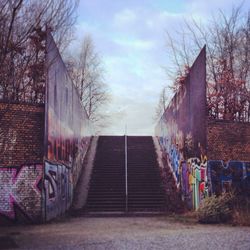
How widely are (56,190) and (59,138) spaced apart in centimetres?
221

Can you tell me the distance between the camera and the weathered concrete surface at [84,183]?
22234 millimetres

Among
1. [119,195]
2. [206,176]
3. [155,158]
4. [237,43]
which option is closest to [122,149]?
[155,158]

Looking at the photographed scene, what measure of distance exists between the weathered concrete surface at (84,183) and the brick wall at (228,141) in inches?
260

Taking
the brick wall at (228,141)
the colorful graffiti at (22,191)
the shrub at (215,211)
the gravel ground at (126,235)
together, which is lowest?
the gravel ground at (126,235)

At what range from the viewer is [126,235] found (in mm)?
13578

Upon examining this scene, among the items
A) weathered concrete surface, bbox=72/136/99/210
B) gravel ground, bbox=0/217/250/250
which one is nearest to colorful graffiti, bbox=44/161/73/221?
weathered concrete surface, bbox=72/136/99/210

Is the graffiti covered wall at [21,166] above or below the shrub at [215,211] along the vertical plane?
above

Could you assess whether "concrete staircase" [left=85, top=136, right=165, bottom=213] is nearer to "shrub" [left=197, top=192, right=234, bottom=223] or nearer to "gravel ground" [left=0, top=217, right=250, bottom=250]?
"gravel ground" [left=0, top=217, right=250, bottom=250]

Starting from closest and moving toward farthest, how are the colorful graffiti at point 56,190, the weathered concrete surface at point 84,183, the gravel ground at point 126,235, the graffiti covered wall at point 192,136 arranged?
the gravel ground at point 126,235 → the colorful graffiti at point 56,190 → the graffiti covered wall at point 192,136 → the weathered concrete surface at point 84,183

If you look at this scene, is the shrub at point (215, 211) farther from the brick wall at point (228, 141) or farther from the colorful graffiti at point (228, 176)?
the brick wall at point (228, 141)

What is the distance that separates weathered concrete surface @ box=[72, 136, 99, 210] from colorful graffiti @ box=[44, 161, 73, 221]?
0.47m

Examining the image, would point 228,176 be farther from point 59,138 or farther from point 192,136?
point 59,138

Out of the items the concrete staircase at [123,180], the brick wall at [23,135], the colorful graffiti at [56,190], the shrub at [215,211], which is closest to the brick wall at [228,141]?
the shrub at [215,211]

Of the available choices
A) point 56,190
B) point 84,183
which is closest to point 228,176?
point 56,190
